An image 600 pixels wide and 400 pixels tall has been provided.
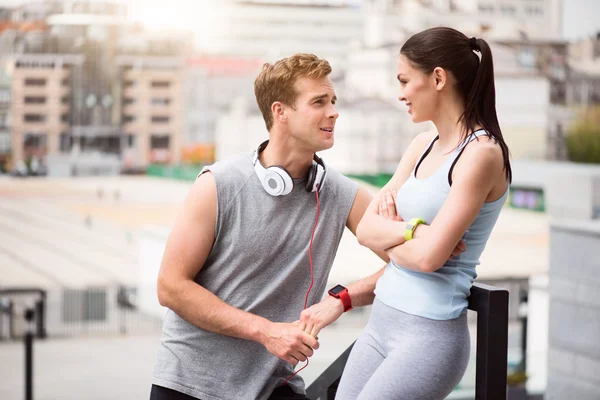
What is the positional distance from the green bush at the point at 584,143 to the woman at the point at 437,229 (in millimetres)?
10632

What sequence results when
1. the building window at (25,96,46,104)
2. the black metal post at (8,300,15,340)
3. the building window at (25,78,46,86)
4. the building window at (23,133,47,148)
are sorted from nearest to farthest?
1. the building window at (23,133,47,148)
2. the building window at (25,96,46,104)
3. the building window at (25,78,46,86)
4. the black metal post at (8,300,15,340)

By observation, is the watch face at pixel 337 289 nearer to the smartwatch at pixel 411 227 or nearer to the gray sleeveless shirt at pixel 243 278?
the gray sleeveless shirt at pixel 243 278

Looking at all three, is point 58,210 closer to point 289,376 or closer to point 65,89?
point 65,89

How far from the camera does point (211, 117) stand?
11.5 meters

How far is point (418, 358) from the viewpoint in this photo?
3.78ft

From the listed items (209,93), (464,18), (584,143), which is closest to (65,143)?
(209,93)

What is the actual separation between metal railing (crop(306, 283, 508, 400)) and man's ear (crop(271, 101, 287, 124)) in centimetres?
44

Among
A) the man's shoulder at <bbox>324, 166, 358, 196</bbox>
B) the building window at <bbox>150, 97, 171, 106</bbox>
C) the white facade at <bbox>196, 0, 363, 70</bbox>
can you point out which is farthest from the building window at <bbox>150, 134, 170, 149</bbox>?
the man's shoulder at <bbox>324, 166, 358, 196</bbox>

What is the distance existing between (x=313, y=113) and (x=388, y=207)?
225mm

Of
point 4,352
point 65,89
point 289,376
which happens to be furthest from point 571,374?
point 4,352

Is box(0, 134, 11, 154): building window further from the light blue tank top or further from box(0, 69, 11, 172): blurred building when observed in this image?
the light blue tank top

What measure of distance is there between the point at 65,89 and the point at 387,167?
14.6 feet

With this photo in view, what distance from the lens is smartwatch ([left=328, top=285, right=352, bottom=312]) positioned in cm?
137

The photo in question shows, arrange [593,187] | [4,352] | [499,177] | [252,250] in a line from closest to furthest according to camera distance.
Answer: [499,177] < [252,250] < [593,187] < [4,352]
